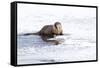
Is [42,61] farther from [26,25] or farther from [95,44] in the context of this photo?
[95,44]

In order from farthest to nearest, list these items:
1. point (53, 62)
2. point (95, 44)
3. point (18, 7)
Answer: point (95, 44), point (53, 62), point (18, 7)

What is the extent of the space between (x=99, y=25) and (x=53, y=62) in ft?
1.90

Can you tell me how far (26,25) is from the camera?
2.18 metres

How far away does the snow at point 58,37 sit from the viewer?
218 centimetres

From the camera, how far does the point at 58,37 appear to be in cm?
232

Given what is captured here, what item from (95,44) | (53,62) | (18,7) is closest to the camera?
(18,7)

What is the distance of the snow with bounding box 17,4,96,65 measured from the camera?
218 centimetres

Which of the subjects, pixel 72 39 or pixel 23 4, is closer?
pixel 23 4

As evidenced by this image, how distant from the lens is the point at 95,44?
2482 millimetres
